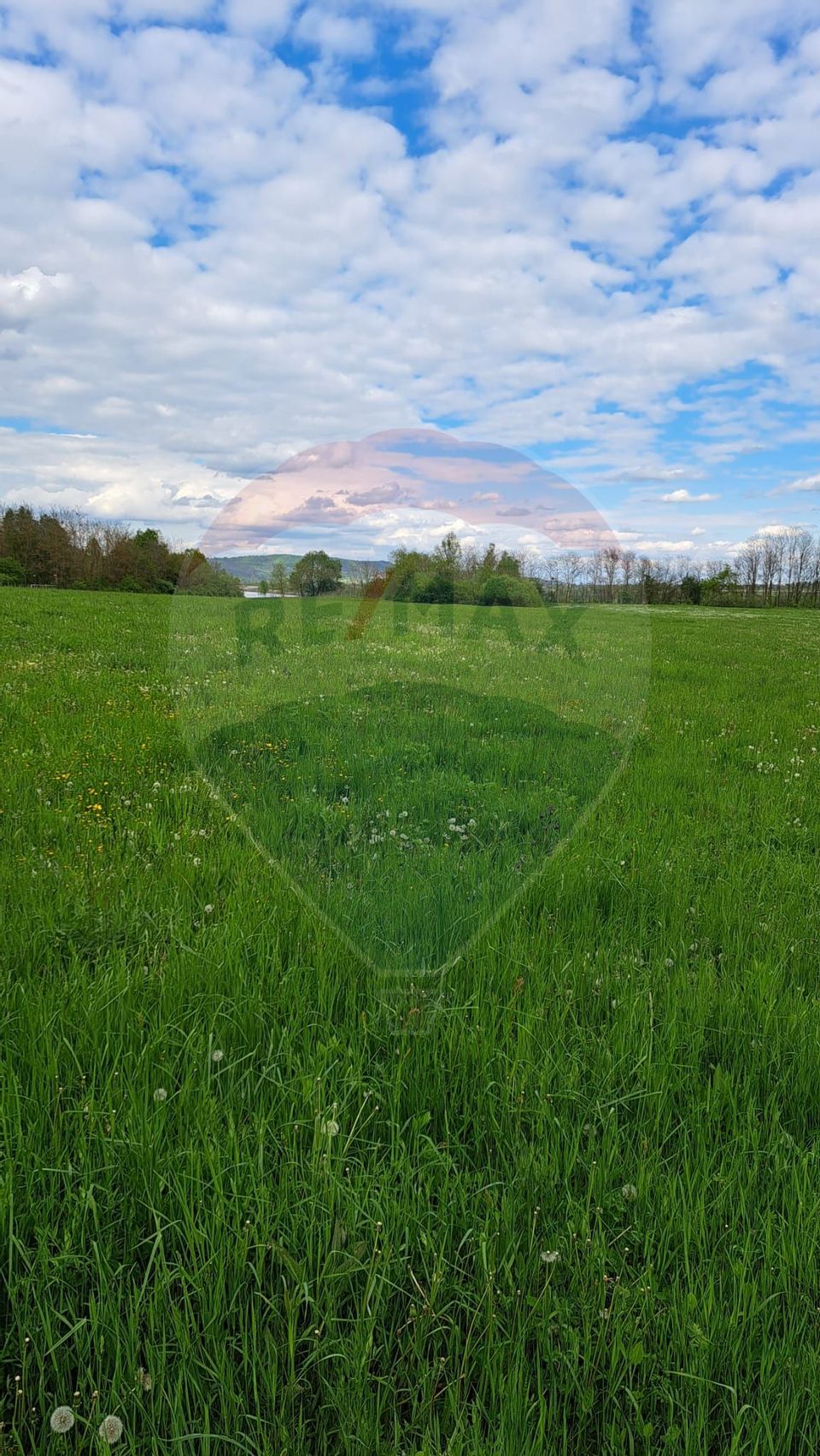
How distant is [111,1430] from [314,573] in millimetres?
2625

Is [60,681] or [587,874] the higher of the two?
[60,681]

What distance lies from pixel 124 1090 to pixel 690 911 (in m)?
3.40

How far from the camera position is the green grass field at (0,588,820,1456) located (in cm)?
199

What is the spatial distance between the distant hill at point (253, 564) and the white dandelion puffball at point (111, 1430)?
8.26 ft

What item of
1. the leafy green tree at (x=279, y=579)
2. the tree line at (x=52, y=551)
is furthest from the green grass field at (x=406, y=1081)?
the tree line at (x=52, y=551)

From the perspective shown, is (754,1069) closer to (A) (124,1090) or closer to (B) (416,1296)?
(B) (416,1296)

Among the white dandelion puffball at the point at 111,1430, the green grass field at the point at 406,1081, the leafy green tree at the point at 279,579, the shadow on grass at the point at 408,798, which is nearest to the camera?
the white dandelion puffball at the point at 111,1430

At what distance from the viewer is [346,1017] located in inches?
135

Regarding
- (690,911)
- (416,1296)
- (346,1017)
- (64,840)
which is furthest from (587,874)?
(64,840)

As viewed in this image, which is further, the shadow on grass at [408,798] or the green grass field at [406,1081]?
the shadow on grass at [408,798]

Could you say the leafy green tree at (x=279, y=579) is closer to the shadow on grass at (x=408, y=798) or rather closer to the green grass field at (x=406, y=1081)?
the green grass field at (x=406, y=1081)

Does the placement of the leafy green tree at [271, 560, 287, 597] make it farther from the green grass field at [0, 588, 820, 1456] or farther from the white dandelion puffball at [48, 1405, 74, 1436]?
the white dandelion puffball at [48, 1405, 74, 1436]

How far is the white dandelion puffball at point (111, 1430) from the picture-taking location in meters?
1.77

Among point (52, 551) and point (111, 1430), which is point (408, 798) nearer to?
point (111, 1430)
